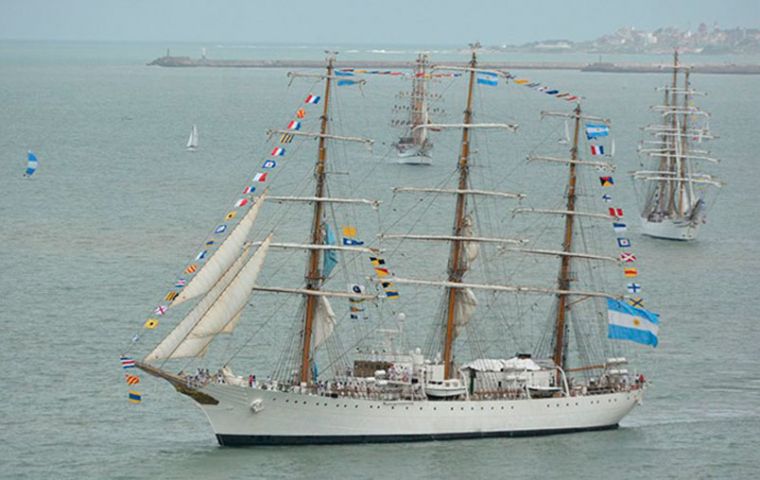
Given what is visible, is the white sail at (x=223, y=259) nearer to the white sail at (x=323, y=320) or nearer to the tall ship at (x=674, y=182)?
the white sail at (x=323, y=320)

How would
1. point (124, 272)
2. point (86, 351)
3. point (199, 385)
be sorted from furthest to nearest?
point (124, 272)
point (86, 351)
point (199, 385)

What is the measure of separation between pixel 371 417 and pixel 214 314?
6.20 metres

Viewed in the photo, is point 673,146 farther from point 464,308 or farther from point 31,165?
point 464,308

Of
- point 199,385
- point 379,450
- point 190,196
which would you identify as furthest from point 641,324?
point 190,196

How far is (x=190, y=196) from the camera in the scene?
126062 mm

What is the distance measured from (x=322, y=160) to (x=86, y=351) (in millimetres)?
15961

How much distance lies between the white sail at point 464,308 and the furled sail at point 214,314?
863cm

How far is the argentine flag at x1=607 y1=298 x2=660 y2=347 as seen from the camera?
6969 cm

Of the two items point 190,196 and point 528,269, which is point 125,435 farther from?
point 190,196

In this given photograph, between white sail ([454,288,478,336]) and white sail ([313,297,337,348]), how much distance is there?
517cm

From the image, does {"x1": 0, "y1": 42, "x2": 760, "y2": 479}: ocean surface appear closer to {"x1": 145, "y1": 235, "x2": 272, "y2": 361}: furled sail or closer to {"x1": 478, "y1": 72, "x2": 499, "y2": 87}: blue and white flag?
{"x1": 145, "y1": 235, "x2": 272, "y2": 361}: furled sail

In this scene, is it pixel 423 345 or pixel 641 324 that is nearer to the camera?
pixel 641 324

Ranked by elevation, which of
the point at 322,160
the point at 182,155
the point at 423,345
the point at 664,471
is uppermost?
the point at 182,155

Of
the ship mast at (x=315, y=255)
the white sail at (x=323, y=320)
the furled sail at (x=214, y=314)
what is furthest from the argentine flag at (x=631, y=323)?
the furled sail at (x=214, y=314)
